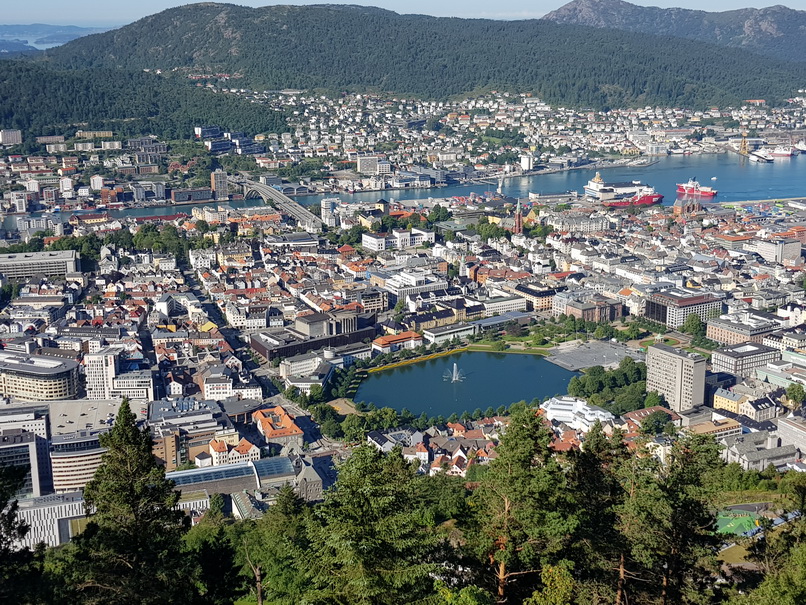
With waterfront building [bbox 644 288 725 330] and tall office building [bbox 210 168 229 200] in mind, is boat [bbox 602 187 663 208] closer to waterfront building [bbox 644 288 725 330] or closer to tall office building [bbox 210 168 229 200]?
waterfront building [bbox 644 288 725 330]

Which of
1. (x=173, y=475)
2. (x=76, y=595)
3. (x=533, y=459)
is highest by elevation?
(x=533, y=459)

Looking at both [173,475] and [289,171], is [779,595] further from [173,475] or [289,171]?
[289,171]

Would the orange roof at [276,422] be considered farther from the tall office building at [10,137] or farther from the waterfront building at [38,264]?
the tall office building at [10,137]

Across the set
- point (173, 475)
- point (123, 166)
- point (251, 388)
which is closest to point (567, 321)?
point (251, 388)

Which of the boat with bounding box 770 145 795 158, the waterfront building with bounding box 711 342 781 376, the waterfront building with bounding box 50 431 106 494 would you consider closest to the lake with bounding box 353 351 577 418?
the waterfront building with bounding box 711 342 781 376

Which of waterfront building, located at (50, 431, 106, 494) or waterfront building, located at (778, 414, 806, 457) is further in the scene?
waterfront building, located at (778, 414, 806, 457)

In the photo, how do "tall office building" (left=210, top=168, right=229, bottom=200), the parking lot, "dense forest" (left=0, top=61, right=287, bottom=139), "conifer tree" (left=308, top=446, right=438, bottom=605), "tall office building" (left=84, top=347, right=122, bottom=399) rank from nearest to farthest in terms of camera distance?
"conifer tree" (left=308, top=446, right=438, bottom=605) → "tall office building" (left=84, top=347, right=122, bottom=399) → the parking lot → "tall office building" (left=210, top=168, right=229, bottom=200) → "dense forest" (left=0, top=61, right=287, bottom=139)
